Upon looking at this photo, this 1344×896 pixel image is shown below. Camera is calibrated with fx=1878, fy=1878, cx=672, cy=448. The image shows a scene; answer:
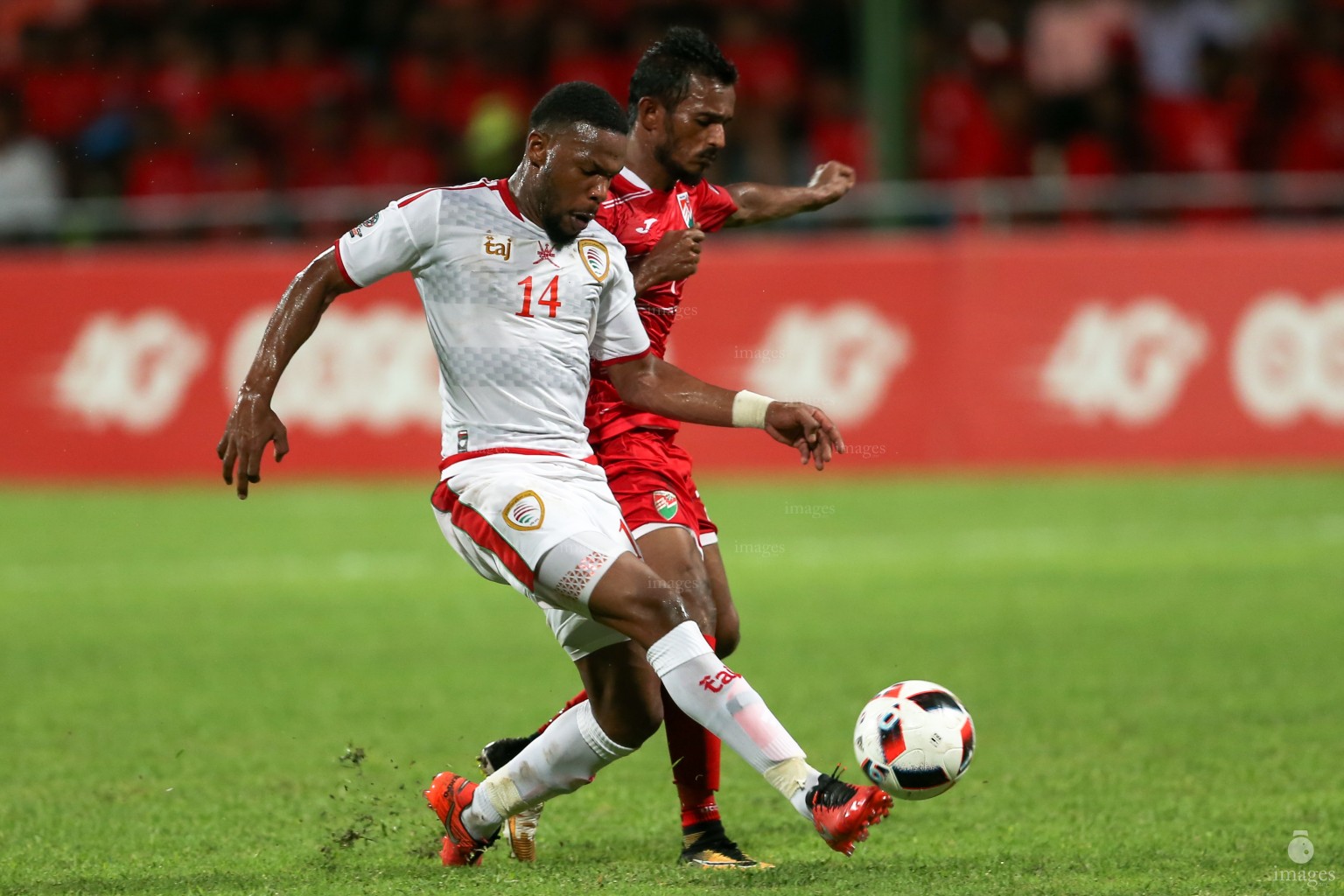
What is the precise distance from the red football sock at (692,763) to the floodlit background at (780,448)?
0.74ft

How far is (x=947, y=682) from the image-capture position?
7.72 metres

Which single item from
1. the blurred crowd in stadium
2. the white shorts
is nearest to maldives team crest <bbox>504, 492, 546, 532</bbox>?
the white shorts

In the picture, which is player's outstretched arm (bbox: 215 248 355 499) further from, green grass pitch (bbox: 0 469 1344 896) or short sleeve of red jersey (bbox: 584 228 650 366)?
green grass pitch (bbox: 0 469 1344 896)

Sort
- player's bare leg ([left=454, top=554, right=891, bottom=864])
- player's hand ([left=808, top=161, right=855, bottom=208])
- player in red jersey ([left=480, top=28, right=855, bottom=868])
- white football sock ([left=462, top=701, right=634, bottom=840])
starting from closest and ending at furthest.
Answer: player's bare leg ([left=454, top=554, right=891, bottom=864]), white football sock ([left=462, top=701, right=634, bottom=840]), player in red jersey ([left=480, top=28, right=855, bottom=868]), player's hand ([left=808, top=161, right=855, bottom=208])

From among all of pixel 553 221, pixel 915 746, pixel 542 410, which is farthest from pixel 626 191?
pixel 915 746

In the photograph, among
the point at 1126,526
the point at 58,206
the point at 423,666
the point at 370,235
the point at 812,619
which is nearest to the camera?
the point at 370,235

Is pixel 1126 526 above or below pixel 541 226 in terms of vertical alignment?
below

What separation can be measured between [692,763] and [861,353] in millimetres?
9162

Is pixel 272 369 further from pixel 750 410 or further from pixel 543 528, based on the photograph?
pixel 750 410

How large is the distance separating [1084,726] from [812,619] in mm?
2760

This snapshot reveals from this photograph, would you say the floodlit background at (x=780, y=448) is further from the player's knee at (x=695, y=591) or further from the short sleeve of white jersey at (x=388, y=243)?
the short sleeve of white jersey at (x=388, y=243)

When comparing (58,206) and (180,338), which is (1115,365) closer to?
(180,338)

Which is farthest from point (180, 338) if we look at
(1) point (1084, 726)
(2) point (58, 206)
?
(1) point (1084, 726)

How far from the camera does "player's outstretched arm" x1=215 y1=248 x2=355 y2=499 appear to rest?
4.74 meters
